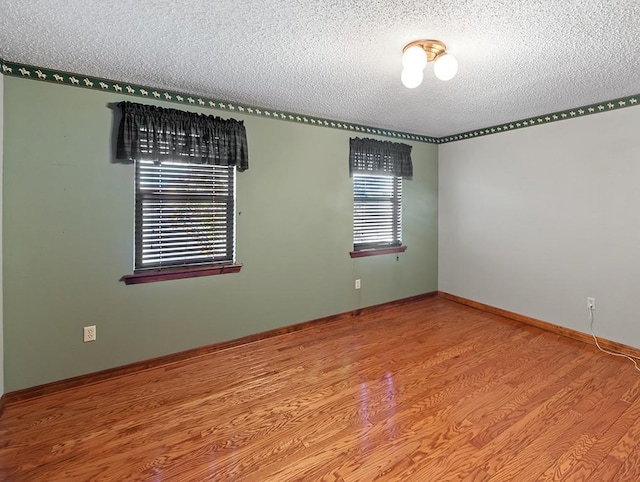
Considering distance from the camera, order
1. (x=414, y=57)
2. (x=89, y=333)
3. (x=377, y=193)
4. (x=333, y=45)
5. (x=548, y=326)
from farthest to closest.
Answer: (x=377, y=193) < (x=548, y=326) < (x=89, y=333) < (x=333, y=45) < (x=414, y=57)

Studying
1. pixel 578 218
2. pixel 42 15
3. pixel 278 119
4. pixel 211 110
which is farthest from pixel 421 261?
pixel 42 15

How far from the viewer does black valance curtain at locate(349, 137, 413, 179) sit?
12.9 ft

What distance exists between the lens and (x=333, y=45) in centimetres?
205

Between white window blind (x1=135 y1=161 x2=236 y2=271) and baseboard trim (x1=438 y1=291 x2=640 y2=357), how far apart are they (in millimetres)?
3152

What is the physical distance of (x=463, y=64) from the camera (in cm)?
231

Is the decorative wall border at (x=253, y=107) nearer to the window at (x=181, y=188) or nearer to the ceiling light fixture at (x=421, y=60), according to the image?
the window at (x=181, y=188)

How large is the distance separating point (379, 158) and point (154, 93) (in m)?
2.50

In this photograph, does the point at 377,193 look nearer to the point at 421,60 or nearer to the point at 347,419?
the point at 421,60

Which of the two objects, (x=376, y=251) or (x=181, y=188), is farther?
(x=376, y=251)

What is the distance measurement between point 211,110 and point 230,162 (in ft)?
1.60

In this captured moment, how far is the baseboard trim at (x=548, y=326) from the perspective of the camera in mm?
3076

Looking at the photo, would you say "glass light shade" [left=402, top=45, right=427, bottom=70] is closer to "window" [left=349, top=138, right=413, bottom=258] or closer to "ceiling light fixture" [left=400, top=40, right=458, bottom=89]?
"ceiling light fixture" [left=400, top=40, right=458, bottom=89]

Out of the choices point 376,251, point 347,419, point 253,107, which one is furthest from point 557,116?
point 347,419

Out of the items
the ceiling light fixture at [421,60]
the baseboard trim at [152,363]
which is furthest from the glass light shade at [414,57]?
the baseboard trim at [152,363]
